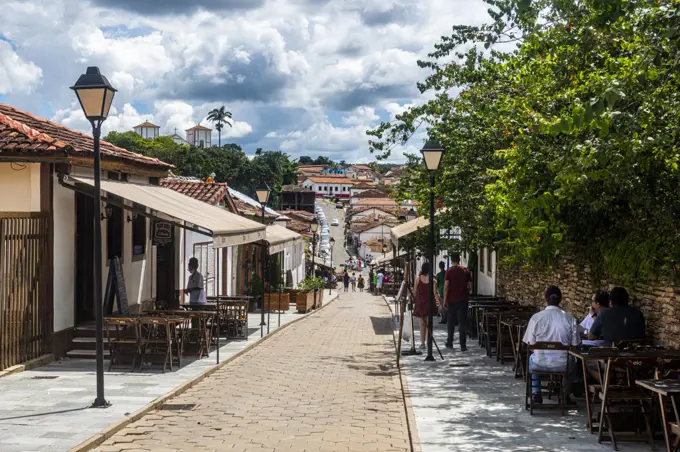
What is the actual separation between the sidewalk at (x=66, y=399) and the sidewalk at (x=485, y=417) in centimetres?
326

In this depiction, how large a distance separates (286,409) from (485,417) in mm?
2306

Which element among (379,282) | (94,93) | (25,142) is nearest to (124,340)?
(25,142)

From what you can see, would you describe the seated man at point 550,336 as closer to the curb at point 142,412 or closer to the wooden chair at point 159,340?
the curb at point 142,412

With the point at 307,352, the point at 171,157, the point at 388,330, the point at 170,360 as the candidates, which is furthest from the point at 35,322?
the point at 171,157

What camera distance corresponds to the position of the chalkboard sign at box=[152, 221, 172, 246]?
17703 mm

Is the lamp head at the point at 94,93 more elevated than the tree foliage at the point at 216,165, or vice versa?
the tree foliage at the point at 216,165

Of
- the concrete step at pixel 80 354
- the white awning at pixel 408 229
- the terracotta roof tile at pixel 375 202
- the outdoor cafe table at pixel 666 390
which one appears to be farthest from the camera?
the terracotta roof tile at pixel 375 202

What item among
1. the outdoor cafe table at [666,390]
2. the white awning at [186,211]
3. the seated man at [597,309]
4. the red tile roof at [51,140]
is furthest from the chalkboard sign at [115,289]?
the outdoor cafe table at [666,390]

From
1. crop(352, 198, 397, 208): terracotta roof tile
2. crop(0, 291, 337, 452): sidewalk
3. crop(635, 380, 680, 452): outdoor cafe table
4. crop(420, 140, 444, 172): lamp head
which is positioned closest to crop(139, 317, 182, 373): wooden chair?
crop(0, 291, 337, 452): sidewalk

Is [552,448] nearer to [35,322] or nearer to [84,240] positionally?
[35,322]

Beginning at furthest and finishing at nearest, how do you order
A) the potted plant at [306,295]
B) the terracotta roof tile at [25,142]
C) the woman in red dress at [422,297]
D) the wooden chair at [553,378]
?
the potted plant at [306,295] < the woman in red dress at [422,297] < the terracotta roof tile at [25,142] < the wooden chair at [553,378]

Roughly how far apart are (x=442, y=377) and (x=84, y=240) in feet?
21.9

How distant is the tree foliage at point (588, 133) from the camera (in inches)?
292

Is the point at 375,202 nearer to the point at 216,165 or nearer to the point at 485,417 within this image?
the point at 216,165
